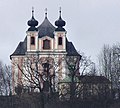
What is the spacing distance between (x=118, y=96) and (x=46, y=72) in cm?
843

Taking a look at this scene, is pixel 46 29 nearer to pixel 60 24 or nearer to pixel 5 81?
pixel 60 24

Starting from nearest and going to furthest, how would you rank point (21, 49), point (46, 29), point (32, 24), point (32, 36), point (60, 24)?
point (60, 24) < point (32, 24) < point (32, 36) < point (21, 49) < point (46, 29)

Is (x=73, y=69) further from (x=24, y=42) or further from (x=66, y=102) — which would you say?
(x=24, y=42)

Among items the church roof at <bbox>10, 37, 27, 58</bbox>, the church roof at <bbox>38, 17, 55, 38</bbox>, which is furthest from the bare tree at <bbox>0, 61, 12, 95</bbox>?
the church roof at <bbox>38, 17, 55, 38</bbox>

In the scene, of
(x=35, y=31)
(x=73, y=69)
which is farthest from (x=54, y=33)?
(x=73, y=69)

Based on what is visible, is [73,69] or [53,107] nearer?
[53,107]

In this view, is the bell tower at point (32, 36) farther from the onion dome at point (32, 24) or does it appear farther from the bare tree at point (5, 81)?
the bare tree at point (5, 81)

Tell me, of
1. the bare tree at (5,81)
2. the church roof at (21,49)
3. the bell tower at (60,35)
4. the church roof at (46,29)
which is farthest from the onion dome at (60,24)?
the bare tree at (5,81)

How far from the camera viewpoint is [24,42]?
95.2 meters

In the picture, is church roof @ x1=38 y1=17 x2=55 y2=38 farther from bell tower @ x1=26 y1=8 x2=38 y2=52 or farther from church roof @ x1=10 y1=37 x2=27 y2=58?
church roof @ x1=10 y1=37 x2=27 y2=58

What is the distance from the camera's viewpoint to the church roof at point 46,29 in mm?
93875

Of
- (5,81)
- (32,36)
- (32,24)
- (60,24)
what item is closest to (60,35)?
(60,24)

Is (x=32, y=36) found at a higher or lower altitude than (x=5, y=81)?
higher

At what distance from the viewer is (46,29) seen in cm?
9444
